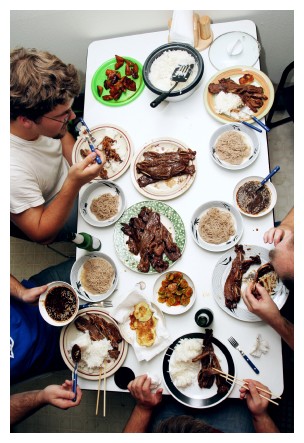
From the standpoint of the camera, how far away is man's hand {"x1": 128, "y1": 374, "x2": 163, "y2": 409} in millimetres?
2123

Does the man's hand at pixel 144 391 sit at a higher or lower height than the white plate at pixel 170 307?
lower

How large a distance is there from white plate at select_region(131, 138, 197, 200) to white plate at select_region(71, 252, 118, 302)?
51 centimetres

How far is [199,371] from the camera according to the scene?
2.15 m

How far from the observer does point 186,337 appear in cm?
221

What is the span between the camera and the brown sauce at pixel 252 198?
231 centimetres

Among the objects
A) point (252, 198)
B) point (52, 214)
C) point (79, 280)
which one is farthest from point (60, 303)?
point (252, 198)

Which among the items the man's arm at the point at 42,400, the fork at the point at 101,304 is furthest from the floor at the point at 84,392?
the fork at the point at 101,304

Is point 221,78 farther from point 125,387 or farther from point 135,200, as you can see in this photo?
point 125,387

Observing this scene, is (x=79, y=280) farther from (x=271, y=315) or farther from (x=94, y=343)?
(x=271, y=315)

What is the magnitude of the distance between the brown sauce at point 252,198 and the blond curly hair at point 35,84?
1287mm

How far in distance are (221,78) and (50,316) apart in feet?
6.50

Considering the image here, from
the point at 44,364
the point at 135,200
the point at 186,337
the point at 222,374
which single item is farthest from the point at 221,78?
the point at 44,364

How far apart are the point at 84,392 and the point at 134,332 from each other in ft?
4.89

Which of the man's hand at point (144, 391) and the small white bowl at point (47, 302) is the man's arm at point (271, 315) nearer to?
the man's hand at point (144, 391)
